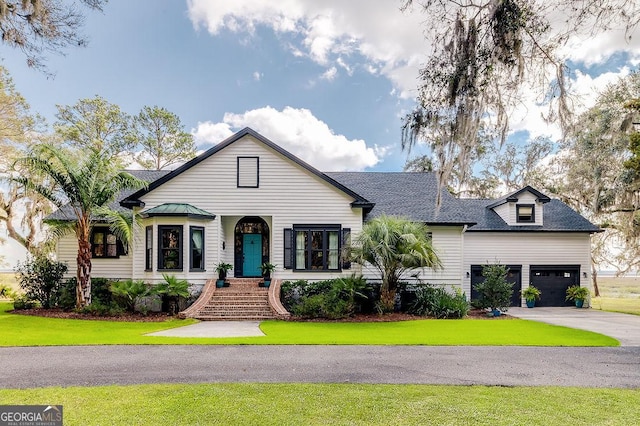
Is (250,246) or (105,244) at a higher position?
(105,244)

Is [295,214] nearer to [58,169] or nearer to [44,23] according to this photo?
[58,169]

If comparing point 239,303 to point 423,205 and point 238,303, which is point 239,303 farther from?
point 423,205

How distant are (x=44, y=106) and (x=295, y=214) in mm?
17727

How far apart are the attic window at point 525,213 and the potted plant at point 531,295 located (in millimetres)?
3269

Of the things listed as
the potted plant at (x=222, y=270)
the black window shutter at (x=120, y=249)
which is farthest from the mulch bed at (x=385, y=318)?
the black window shutter at (x=120, y=249)

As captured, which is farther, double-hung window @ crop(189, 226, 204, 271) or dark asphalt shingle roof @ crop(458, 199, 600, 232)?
dark asphalt shingle roof @ crop(458, 199, 600, 232)

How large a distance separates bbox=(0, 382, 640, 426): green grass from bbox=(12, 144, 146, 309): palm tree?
9.46 meters

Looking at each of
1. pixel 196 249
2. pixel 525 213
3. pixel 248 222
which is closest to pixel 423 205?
pixel 525 213

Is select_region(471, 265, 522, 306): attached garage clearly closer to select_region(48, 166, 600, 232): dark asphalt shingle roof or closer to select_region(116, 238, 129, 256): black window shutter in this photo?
select_region(48, 166, 600, 232): dark asphalt shingle roof

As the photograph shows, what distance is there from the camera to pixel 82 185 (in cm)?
1364

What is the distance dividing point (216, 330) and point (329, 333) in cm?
312

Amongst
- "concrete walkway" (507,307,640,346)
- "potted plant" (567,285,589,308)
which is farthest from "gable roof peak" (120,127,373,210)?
"potted plant" (567,285,589,308)

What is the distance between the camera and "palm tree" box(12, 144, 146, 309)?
13.5m

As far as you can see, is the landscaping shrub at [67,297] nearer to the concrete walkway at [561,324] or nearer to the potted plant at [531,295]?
the concrete walkway at [561,324]
